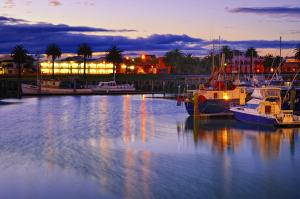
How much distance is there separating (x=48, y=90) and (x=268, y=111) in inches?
2843

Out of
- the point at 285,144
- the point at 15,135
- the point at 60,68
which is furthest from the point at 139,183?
the point at 60,68

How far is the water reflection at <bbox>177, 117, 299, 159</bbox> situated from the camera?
3678cm

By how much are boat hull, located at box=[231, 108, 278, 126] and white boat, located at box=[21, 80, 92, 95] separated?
6575 centimetres

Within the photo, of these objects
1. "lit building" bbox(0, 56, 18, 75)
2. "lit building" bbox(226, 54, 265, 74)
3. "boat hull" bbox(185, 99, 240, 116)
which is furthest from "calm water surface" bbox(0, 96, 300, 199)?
"lit building" bbox(226, 54, 265, 74)

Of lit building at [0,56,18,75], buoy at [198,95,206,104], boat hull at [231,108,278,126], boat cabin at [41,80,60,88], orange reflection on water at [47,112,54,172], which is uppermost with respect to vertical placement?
lit building at [0,56,18,75]

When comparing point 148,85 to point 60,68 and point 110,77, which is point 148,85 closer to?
point 110,77

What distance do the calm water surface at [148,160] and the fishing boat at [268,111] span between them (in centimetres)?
114

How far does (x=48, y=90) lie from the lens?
111125mm

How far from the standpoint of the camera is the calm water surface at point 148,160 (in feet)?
82.5

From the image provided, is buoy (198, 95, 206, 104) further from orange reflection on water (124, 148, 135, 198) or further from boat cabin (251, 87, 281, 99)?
orange reflection on water (124, 148, 135, 198)

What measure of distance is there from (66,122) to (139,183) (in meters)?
29.5

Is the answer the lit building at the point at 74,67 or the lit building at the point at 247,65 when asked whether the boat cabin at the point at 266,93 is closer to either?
the lit building at the point at 247,65

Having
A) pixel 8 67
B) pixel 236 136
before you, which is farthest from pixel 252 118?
pixel 8 67

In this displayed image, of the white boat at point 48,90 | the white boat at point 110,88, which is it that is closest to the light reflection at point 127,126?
the white boat at point 48,90
